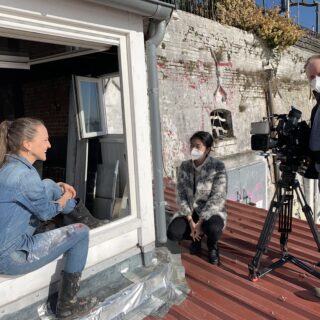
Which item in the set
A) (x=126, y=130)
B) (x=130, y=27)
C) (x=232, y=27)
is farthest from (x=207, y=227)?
(x=232, y=27)

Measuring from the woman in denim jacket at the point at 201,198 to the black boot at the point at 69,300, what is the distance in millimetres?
1243

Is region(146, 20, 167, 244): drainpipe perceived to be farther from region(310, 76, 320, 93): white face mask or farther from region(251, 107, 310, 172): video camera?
region(310, 76, 320, 93): white face mask

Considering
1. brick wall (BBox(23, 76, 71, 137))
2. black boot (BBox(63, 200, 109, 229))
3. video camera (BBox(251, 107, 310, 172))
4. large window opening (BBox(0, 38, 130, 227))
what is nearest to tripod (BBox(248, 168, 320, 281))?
video camera (BBox(251, 107, 310, 172))

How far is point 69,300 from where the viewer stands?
2.39 meters

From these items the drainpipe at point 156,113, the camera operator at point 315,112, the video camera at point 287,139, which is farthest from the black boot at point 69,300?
the camera operator at point 315,112

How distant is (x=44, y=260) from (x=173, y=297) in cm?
118

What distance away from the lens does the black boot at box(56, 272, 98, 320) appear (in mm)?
2361

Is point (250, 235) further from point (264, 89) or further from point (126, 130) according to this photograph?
point (264, 89)

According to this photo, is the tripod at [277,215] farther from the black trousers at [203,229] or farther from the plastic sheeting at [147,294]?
the plastic sheeting at [147,294]

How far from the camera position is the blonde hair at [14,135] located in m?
2.21

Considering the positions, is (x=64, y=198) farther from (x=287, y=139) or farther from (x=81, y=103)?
(x=81, y=103)

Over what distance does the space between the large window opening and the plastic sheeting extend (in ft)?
2.81

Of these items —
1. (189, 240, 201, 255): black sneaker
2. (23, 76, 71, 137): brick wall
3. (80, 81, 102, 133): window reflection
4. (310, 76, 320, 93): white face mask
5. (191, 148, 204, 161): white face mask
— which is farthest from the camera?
(23, 76, 71, 137): brick wall

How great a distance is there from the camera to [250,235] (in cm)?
411
